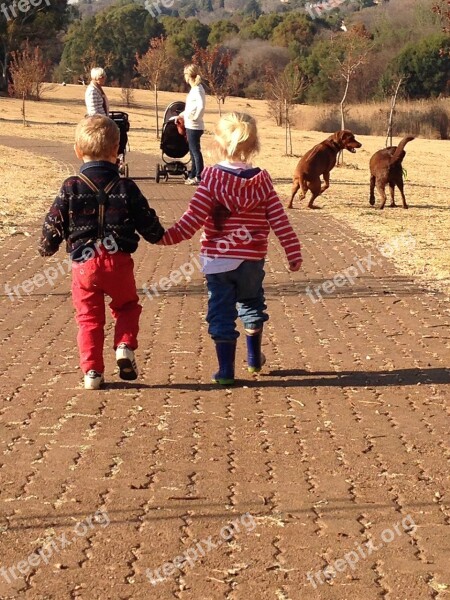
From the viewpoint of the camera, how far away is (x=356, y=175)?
82.7ft

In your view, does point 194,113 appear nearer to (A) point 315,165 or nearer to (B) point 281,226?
(A) point 315,165

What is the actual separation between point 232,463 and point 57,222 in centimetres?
193

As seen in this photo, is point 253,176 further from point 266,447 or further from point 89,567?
point 89,567

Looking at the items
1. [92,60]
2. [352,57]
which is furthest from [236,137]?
[92,60]

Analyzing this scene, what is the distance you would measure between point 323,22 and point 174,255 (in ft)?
295

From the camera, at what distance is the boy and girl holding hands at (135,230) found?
6465mm

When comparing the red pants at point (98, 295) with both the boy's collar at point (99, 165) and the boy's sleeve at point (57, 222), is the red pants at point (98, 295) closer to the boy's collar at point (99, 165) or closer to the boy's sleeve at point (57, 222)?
the boy's sleeve at point (57, 222)

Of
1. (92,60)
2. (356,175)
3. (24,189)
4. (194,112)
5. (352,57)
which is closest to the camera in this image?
(194,112)

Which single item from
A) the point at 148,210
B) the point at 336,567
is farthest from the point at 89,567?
the point at 148,210

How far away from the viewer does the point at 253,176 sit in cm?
663

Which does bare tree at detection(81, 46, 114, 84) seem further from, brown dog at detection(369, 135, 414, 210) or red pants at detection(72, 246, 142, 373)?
red pants at detection(72, 246, 142, 373)

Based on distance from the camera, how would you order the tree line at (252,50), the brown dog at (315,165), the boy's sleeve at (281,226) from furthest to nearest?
the tree line at (252,50)
the brown dog at (315,165)
the boy's sleeve at (281,226)

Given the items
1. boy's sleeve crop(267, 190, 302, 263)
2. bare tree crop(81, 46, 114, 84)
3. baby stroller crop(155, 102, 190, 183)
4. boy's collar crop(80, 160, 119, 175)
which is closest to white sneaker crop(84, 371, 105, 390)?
boy's collar crop(80, 160, 119, 175)

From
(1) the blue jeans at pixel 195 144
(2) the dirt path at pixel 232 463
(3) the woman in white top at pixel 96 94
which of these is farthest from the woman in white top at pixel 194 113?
(2) the dirt path at pixel 232 463
